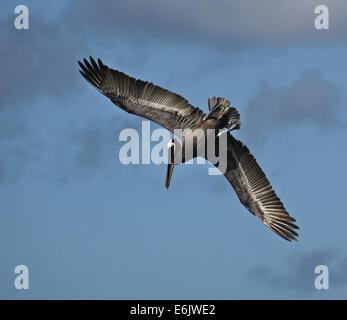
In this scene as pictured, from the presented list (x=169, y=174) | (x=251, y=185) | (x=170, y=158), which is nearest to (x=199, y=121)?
(x=170, y=158)

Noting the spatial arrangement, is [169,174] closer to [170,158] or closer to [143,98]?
[170,158]

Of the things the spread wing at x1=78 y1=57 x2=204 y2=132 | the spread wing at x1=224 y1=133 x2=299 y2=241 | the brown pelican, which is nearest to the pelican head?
the brown pelican

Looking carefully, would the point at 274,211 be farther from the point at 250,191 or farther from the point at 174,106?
the point at 174,106

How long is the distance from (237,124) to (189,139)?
138 centimetres

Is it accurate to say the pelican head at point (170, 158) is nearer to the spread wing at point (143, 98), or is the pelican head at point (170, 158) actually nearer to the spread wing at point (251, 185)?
the spread wing at point (143, 98)

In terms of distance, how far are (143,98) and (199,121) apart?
174cm

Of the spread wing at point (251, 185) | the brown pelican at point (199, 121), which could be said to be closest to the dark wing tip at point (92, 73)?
the brown pelican at point (199, 121)

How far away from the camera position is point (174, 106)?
1617 centimetres

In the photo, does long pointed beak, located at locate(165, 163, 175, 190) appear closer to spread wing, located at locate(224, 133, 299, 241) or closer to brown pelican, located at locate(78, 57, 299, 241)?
brown pelican, located at locate(78, 57, 299, 241)

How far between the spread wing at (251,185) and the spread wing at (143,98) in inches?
54.1

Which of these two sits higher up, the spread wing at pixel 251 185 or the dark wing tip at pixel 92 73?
the dark wing tip at pixel 92 73

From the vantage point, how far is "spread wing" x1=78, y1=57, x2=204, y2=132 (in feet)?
53.0

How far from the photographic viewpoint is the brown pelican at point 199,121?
1582cm
